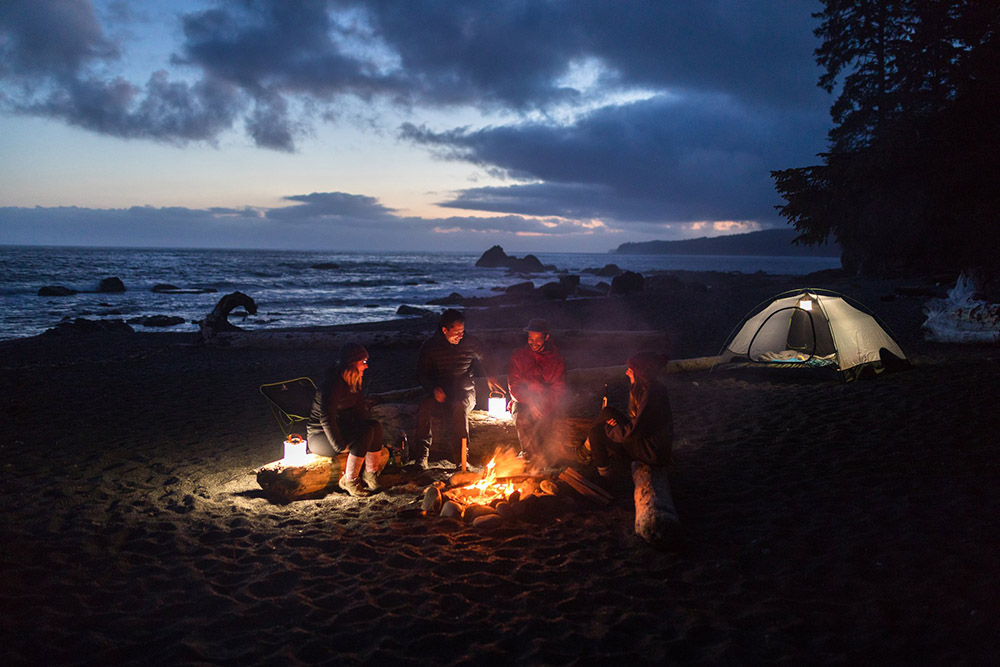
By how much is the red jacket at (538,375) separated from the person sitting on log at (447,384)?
486 millimetres

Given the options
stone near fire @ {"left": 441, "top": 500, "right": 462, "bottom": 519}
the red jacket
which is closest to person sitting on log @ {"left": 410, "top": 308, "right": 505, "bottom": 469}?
the red jacket

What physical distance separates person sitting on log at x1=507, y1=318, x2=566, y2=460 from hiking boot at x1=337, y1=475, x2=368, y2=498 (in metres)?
1.85

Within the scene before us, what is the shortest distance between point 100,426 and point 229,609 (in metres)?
5.52

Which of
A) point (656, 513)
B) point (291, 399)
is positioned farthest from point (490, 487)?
point (291, 399)

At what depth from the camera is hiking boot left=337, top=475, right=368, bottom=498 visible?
561 cm

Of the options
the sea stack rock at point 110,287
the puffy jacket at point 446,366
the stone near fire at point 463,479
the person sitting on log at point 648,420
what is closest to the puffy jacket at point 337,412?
the puffy jacket at point 446,366

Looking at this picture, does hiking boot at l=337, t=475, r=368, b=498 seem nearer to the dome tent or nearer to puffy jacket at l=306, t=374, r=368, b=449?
puffy jacket at l=306, t=374, r=368, b=449

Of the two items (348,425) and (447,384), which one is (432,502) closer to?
(348,425)

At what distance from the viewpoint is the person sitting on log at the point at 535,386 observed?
21.0 feet

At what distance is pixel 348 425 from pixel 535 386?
88.3 inches

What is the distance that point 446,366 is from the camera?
6488 mm

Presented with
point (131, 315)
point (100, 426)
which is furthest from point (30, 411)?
point (131, 315)

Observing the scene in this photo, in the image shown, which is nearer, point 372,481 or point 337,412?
point 337,412

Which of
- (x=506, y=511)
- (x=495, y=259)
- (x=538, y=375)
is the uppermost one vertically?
(x=495, y=259)
